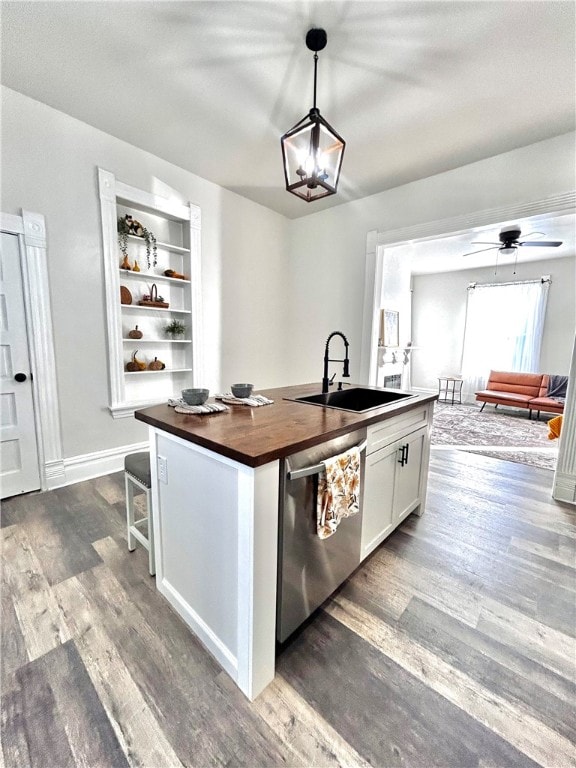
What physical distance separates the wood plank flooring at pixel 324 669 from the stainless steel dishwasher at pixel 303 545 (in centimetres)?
17

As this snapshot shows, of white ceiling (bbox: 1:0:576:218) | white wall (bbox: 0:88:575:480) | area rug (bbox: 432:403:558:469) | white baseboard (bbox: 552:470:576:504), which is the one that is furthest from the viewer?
area rug (bbox: 432:403:558:469)

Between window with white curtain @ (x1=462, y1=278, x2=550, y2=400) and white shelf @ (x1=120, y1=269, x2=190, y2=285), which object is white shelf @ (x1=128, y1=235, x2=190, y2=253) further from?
window with white curtain @ (x1=462, y1=278, x2=550, y2=400)

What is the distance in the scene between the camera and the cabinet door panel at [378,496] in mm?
1644

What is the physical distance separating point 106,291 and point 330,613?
290 cm

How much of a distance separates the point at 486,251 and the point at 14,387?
265 inches

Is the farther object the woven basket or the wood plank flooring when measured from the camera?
the woven basket

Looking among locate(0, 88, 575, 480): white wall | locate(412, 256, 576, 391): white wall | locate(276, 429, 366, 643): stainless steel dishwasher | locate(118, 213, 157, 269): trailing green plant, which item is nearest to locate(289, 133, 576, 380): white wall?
locate(0, 88, 575, 480): white wall

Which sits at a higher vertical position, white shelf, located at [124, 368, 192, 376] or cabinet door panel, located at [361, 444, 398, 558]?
white shelf, located at [124, 368, 192, 376]

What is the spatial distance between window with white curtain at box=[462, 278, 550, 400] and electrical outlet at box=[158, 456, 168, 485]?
7000 mm

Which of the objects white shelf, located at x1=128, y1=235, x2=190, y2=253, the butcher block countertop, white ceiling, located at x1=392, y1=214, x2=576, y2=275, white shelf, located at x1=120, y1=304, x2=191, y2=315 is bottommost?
the butcher block countertop

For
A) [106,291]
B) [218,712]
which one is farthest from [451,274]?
[218,712]

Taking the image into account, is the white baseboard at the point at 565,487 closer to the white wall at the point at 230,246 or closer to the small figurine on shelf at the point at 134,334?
the white wall at the point at 230,246

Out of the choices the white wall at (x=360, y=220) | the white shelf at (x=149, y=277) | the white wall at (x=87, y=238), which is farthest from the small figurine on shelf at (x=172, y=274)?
the white wall at (x=360, y=220)

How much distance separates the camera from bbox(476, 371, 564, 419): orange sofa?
5.30 meters
